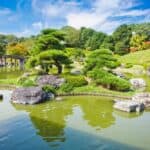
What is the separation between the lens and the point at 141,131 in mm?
16781

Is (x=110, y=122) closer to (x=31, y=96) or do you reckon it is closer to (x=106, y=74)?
(x=31, y=96)

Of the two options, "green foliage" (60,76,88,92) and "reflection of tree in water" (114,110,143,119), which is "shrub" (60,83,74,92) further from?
"reflection of tree in water" (114,110,143,119)

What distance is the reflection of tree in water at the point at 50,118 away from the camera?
16.3 metres

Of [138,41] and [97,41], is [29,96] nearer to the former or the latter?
[138,41]

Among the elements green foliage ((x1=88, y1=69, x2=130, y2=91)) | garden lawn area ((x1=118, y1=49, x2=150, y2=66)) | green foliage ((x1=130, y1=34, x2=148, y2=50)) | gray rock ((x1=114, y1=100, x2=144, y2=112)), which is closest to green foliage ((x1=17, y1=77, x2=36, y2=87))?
green foliage ((x1=88, y1=69, x2=130, y2=91))

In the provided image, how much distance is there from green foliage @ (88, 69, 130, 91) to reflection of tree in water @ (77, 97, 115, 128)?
7.95ft

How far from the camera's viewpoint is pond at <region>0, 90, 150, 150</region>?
48.4 ft

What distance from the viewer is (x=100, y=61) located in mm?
31047

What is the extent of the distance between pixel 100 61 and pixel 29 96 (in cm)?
1003

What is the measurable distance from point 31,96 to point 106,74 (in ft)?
26.8

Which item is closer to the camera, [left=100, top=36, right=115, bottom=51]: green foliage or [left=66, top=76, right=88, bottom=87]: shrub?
[left=66, top=76, right=88, bottom=87]: shrub

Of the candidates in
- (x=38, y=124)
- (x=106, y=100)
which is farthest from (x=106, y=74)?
(x=38, y=124)

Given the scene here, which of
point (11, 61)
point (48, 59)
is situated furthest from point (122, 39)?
point (48, 59)

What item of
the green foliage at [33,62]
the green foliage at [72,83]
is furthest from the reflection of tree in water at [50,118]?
the green foliage at [33,62]
